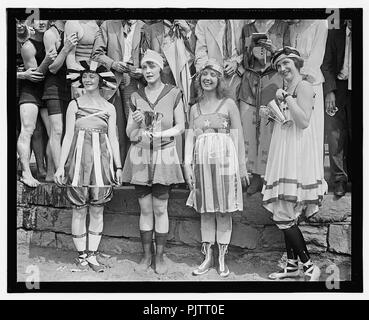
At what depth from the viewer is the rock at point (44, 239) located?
18.2 ft

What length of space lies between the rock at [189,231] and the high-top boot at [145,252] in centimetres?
20

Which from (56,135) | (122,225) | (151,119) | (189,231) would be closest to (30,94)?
(56,135)

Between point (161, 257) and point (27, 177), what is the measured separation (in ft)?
3.52

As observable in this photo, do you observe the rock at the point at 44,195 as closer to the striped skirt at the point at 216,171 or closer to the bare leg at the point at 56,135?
the bare leg at the point at 56,135

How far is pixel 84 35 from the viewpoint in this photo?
17.7 ft

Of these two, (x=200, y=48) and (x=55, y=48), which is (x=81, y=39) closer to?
(x=55, y=48)

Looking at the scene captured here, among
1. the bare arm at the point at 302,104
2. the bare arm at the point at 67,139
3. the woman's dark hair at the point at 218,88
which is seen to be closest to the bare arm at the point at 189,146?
the woman's dark hair at the point at 218,88

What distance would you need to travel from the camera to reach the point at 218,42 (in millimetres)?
5387

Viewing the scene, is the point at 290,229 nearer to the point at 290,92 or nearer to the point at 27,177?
the point at 290,92

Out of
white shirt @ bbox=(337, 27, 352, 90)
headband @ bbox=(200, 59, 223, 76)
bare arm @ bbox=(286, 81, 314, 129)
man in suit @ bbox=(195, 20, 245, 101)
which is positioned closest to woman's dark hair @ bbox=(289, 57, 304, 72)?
bare arm @ bbox=(286, 81, 314, 129)

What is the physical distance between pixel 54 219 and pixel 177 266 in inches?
36.3

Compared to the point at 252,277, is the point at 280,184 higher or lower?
higher

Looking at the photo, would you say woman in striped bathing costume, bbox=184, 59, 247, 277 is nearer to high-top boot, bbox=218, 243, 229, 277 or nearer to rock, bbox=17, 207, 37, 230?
high-top boot, bbox=218, 243, 229, 277
